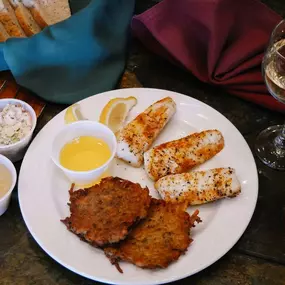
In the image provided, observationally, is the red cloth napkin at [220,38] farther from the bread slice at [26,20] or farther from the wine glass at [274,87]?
the bread slice at [26,20]

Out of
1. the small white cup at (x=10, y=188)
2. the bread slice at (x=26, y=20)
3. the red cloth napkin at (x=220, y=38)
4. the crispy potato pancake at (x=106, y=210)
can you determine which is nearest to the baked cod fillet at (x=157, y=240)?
the crispy potato pancake at (x=106, y=210)

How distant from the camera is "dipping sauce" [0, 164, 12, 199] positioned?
1306mm

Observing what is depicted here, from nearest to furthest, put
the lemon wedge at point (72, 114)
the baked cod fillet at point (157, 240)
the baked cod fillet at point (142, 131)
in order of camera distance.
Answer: the baked cod fillet at point (157, 240) < the baked cod fillet at point (142, 131) < the lemon wedge at point (72, 114)

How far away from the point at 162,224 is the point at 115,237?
0.43 ft

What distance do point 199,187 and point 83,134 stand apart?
411 millimetres

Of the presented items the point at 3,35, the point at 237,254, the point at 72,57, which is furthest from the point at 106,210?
the point at 3,35

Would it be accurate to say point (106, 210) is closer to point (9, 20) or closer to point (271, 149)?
point (271, 149)

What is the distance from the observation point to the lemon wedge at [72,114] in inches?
59.1

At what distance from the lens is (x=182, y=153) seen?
1384 mm

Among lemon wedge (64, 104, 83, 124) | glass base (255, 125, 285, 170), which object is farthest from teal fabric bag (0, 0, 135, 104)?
glass base (255, 125, 285, 170)

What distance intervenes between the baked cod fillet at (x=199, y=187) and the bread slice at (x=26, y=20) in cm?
88

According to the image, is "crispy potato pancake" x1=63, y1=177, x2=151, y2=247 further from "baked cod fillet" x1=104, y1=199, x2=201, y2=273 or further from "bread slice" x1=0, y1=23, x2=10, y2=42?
"bread slice" x1=0, y1=23, x2=10, y2=42

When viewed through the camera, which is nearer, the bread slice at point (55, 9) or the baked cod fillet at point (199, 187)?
the baked cod fillet at point (199, 187)

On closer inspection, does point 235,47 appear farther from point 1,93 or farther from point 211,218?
point 1,93
